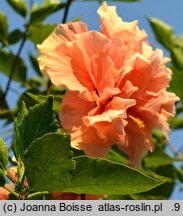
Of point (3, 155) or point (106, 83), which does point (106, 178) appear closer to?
point (3, 155)

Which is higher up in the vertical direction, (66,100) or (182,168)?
(66,100)

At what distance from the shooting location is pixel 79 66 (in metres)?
0.90

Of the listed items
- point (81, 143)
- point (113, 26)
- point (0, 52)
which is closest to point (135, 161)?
point (81, 143)

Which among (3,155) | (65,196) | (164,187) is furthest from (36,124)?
(164,187)

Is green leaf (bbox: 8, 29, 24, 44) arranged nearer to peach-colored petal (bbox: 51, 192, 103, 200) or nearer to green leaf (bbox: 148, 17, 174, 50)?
green leaf (bbox: 148, 17, 174, 50)

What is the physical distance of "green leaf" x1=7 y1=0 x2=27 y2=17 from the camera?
157 cm

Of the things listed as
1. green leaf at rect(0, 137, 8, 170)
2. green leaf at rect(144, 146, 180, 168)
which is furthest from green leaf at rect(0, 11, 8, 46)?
green leaf at rect(0, 137, 8, 170)

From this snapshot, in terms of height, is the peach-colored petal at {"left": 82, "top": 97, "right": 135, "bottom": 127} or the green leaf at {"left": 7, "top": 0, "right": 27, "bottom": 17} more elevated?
the peach-colored petal at {"left": 82, "top": 97, "right": 135, "bottom": 127}

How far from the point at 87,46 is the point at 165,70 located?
157 millimetres

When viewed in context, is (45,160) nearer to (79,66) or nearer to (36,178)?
(36,178)

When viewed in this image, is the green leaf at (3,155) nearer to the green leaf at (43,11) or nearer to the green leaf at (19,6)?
the green leaf at (43,11)

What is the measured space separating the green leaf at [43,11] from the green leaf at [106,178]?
86 cm

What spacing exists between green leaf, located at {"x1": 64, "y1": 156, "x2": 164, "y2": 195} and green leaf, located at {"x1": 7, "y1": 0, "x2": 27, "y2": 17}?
3.31ft

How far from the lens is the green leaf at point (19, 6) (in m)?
1.57
